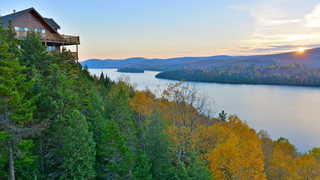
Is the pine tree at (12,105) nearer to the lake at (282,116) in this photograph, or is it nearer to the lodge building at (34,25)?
the lodge building at (34,25)

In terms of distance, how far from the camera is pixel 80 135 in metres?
13.7

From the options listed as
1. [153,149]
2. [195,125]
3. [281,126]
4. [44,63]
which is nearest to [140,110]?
[195,125]

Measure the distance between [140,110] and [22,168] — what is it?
58.5 ft

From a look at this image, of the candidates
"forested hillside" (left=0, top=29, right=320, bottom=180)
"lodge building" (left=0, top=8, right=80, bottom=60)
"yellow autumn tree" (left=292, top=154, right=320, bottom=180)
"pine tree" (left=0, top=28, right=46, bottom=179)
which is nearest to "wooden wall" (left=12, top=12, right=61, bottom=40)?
"lodge building" (left=0, top=8, right=80, bottom=60)

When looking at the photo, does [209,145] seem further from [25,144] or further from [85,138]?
[25,144]

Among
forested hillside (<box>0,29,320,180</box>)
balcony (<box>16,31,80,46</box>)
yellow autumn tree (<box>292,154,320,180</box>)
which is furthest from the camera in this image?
balcony (<box>16,31,80,46</box>)

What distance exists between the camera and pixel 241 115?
2685 inches

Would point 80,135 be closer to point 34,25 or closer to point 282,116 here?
point 34,25

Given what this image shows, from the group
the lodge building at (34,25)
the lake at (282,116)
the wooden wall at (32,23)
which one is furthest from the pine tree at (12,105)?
the lake at (282,116)

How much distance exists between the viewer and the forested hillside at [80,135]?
11906 millimetres

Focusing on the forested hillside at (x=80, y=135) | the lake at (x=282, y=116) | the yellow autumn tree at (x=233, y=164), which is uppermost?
the forested hillside at (x=80, y=135)

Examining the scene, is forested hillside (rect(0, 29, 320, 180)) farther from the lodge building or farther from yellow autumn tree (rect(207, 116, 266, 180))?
the lodge building

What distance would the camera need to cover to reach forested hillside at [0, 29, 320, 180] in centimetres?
1191

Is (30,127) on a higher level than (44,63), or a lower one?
lower
